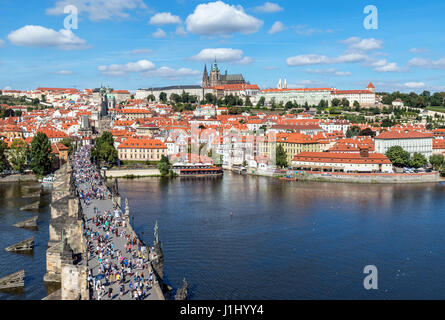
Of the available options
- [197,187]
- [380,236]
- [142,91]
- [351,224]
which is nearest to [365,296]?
[380,236]

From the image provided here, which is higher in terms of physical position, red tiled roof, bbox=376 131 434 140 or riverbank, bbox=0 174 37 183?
red tiled roof, bbox=376 131 434 140

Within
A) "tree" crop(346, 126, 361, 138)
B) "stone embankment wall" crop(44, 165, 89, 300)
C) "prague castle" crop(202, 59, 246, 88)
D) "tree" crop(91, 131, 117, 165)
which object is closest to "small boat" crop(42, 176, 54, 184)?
"tree" crop(91, 131, 117, 165)

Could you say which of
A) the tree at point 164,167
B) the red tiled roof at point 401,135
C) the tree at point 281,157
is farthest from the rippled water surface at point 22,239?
the red tiled roof at point 401,135

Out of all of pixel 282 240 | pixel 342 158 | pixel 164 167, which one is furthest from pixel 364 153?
pixel 282 240

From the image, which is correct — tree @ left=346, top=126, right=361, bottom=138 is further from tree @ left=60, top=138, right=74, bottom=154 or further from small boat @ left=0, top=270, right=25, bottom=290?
small boat @ left=0, top=270, right=25, bottom=290

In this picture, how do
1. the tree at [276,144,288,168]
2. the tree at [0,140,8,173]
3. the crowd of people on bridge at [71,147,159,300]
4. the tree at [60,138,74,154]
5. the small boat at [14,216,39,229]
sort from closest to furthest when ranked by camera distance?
the crowd of people on bridge at [71,147,159,300] < the small boat at [14,216,39,229] < the tree at [0,140,8,173] < the tree at [276,144,288,168] < the tree at [60,138,74,154]
